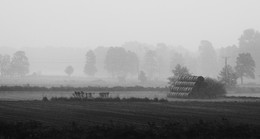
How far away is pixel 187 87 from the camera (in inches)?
3187

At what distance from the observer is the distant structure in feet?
261

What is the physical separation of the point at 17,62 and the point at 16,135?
546ft

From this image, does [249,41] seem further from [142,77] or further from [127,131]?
[127,131]

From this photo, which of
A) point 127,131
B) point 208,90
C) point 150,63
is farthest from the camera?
point 150,63

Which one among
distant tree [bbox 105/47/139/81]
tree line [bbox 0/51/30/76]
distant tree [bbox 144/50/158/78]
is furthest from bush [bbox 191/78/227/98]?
tree line [bbox 0/51/30/76]

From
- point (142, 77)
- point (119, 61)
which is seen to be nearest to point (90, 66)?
A: point (119, 61)

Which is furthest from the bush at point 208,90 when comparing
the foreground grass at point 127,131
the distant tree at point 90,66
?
the distant tree at point 90,66

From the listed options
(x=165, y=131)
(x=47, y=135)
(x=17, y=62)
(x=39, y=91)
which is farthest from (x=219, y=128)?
(x=17, y=62)

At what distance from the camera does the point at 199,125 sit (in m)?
33.0

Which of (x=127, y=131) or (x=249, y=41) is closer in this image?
(x=127, y=131)

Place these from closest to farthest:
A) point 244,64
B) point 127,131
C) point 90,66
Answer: point 127,131 < point 244,64 < point 90,66

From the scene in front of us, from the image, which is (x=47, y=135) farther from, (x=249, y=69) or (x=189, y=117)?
(x=249, y=69)

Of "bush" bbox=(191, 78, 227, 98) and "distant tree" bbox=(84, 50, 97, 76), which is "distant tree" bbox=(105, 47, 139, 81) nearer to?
"distant tree" bbox=(84, 50, 97, 76)

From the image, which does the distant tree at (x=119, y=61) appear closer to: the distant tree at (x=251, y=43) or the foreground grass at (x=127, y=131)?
the distant tree at (x=251, y=43)
